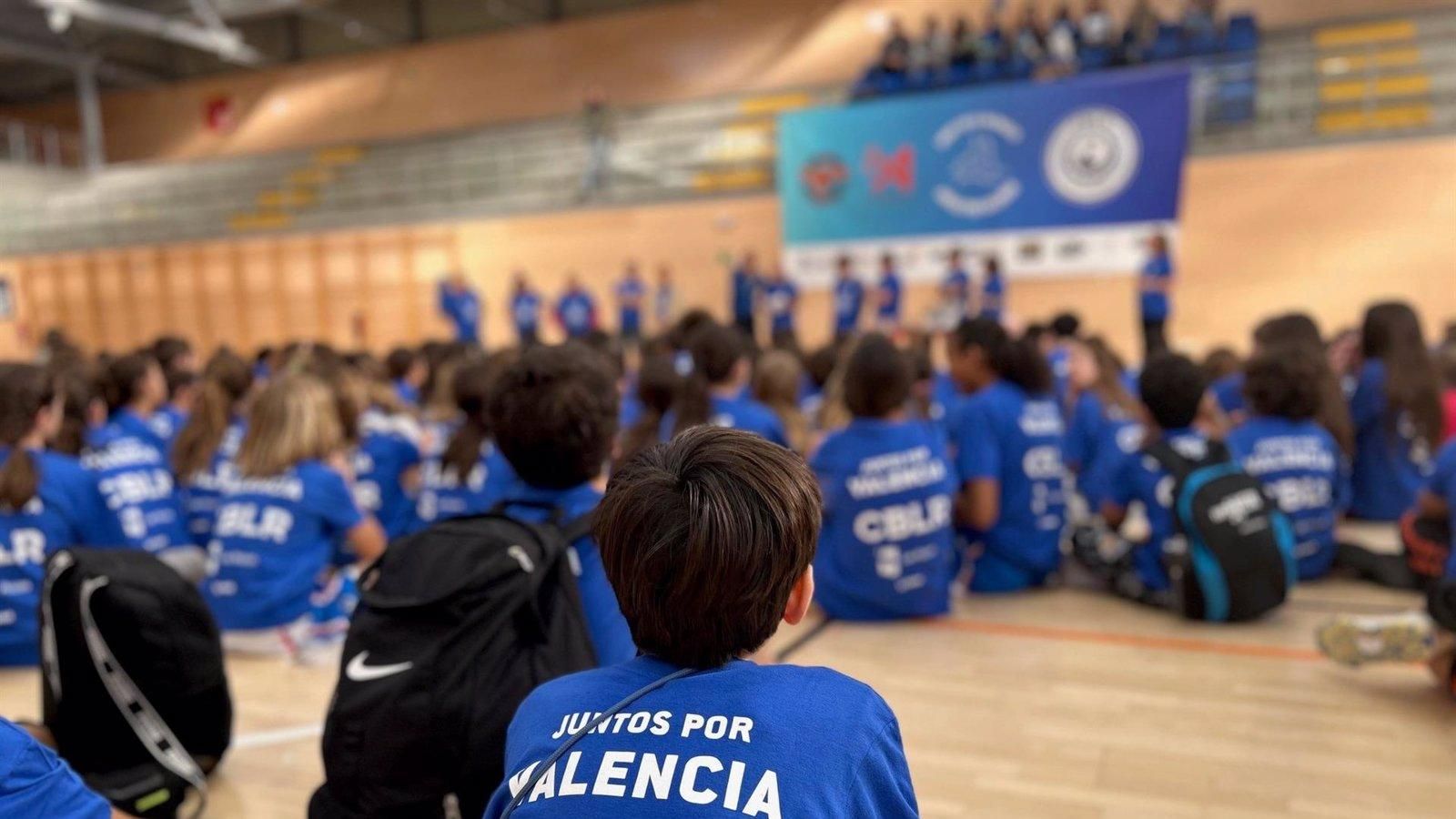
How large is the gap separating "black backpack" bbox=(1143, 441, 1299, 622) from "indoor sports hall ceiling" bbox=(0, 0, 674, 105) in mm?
14657

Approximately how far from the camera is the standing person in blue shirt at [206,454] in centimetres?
401

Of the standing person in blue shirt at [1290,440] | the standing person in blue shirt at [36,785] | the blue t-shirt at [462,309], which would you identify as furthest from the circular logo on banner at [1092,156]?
the standing person in blue shirt at [36,785]

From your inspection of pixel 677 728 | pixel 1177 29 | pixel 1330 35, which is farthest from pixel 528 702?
pixel 1330 35

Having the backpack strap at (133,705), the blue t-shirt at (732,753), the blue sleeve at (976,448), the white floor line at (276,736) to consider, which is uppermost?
the blue t-shirt at (732,753)

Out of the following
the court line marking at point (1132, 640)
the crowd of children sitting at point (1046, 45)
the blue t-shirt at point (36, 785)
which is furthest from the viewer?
the crowd of children sitting at point (1046, 45)

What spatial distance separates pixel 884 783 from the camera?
990mm

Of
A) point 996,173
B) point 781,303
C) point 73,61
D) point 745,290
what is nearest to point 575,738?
point 996,173

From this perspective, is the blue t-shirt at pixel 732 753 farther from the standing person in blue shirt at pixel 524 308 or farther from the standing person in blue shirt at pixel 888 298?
the standing person in blue shirt at pixel 524 308

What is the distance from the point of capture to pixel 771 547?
0.99 metres

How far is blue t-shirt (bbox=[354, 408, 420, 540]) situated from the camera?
420 centimetres

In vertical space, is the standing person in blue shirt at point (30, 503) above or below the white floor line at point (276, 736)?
above

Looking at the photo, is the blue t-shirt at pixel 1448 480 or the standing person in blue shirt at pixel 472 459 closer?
the blue t-shirt at pixel 1448 480

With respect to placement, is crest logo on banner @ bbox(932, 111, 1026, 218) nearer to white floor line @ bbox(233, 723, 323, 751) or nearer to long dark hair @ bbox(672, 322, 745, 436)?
long dark hair @ bbox(672, 322, 745, 436)

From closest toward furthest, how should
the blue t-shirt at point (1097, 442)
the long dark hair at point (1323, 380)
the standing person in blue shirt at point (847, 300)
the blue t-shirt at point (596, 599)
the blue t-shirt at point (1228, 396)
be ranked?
the blue t-shirt at point (596, 599) < the long dark hair at point (1323, 380) < the blue t-shirt at point (1097, 442) < the blue t-shirt at point (1228, 396) < the standing person in blue shirt at point (847, 300)
